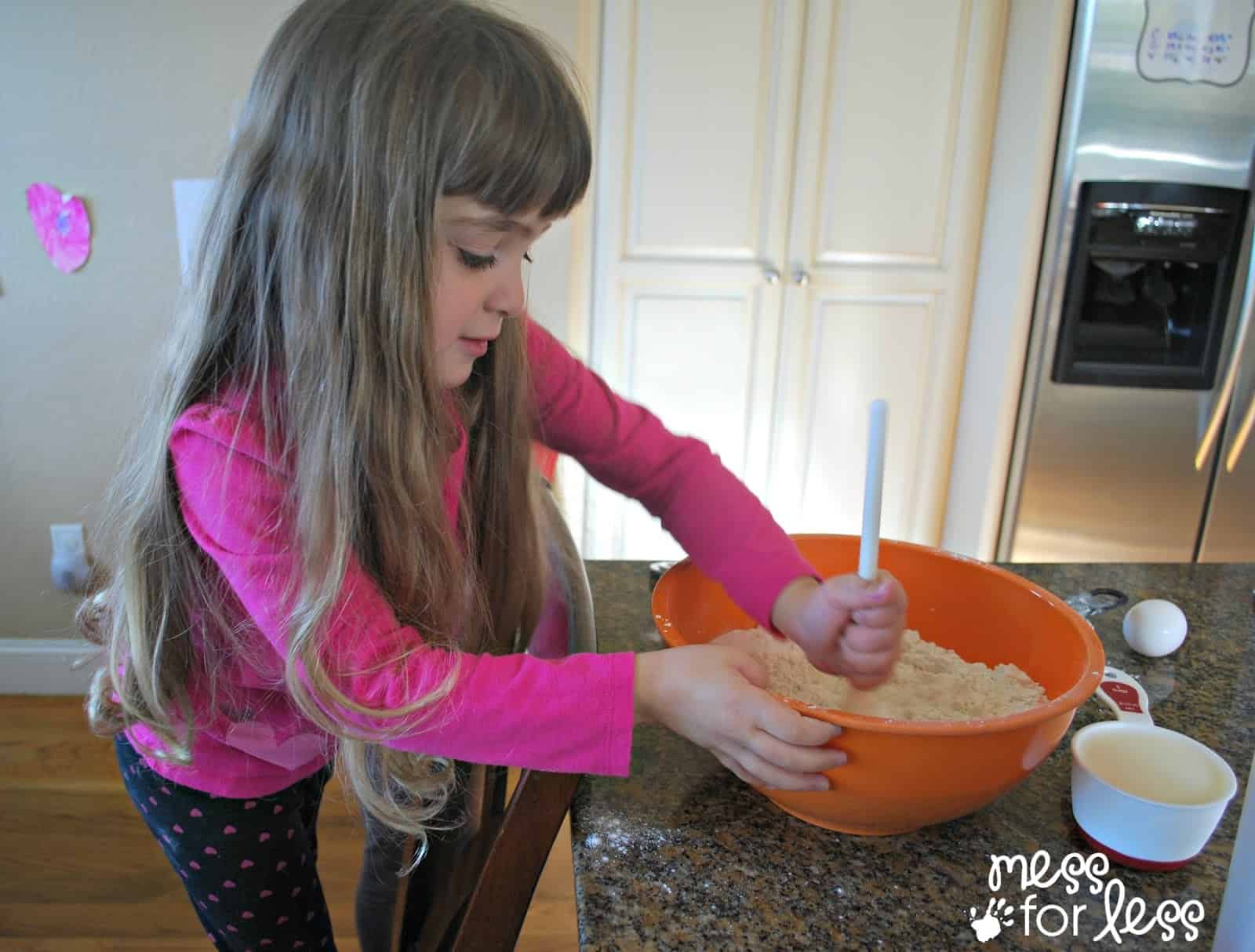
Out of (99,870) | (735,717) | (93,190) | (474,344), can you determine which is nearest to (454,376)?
(474,344)

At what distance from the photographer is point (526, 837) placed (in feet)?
1.88

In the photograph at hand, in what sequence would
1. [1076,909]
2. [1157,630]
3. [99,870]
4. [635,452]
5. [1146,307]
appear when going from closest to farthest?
1. [1076,909]
2. [1157,630]
3. [635,452]
4. [99,870]
5. [1146,307]

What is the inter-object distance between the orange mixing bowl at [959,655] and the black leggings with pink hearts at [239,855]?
1.39ft

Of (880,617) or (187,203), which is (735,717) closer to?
(880,617)

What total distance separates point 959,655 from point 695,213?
163 cm

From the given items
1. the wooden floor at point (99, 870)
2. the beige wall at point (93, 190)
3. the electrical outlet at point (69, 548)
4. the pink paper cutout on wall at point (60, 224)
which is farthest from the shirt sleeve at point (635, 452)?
the electrical outlet at point (69, 548)

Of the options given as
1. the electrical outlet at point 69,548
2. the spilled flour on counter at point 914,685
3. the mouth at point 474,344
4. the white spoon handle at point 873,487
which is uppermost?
the mouth at point 474,344

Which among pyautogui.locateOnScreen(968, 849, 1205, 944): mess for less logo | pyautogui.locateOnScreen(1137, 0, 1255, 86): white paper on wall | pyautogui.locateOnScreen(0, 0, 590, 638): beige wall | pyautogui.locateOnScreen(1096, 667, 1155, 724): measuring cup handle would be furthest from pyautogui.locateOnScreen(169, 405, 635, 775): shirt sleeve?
pyautogui.locateOnScreen(1137, 0, 1255, 86): white paper on wall

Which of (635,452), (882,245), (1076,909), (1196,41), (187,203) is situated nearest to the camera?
(1076,909)

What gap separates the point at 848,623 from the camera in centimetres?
70

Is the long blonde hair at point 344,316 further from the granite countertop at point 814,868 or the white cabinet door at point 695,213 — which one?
the white cabinet door at point 695,213

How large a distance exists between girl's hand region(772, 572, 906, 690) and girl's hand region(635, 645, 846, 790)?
0.27 feet

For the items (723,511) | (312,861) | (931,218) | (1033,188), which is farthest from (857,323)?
(312,861)

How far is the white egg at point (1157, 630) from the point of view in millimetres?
786
